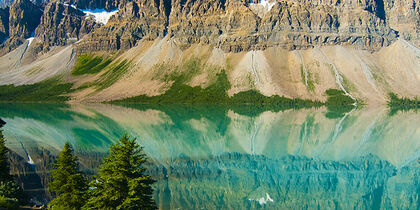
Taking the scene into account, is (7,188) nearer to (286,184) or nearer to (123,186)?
(123,186)

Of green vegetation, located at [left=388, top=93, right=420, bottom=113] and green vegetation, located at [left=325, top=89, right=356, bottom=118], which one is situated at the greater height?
green vegetation, located at [left=325, top=89, right=356, bottom=118]

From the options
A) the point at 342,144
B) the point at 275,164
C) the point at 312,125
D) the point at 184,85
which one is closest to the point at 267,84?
the point at 184,85

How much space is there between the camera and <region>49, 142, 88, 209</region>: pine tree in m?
22.0

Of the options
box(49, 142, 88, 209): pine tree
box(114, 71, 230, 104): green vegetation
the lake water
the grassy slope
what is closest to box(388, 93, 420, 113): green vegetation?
the grassy slope

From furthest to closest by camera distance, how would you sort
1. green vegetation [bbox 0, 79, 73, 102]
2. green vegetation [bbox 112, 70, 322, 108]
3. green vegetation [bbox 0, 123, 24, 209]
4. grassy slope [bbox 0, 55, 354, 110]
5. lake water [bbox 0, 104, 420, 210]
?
1. green vegetation [bbox 0, 79, 73, 102]
2. green vegetation [bbox 112, 70, 322, 108]
3. grassy slope [bbox 0, 55, 354, 110]
4. lake water [bbox 0, 104, 420, 210]
5. green vegetation [bbox 0, 123, 24, 209]

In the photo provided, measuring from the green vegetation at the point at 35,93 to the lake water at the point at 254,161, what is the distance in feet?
360

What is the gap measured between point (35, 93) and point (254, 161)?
17518cm

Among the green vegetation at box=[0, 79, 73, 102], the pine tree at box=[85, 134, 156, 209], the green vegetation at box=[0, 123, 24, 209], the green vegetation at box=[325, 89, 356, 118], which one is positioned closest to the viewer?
the pine tree at box=[85, 134, 156, 209]

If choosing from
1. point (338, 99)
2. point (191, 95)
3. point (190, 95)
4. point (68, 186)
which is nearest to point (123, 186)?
point (68, 186)

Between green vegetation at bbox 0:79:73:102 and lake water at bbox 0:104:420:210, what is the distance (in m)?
110

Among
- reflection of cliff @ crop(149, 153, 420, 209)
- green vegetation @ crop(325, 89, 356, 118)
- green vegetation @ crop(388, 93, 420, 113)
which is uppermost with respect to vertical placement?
green vegetation @ crop(325, 89, 356, 118)

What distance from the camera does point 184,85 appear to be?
190 m

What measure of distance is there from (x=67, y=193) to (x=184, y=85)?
169 meters

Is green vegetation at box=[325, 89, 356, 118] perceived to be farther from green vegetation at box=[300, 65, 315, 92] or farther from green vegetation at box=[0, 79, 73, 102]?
green vegetation at box=[0, 79, 73, 102]
